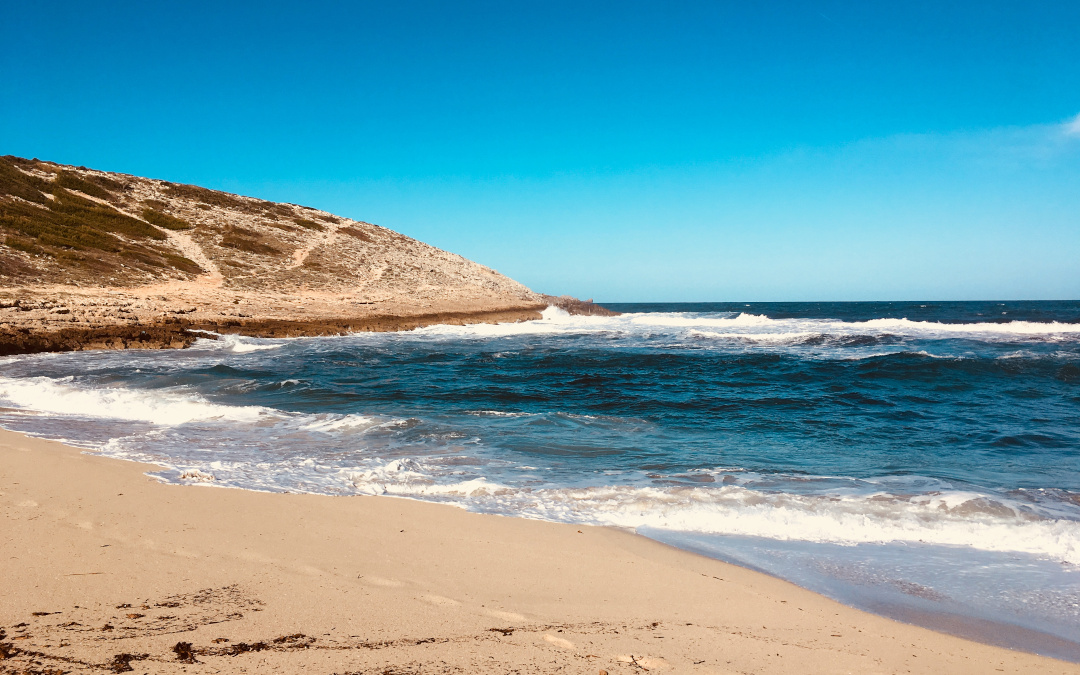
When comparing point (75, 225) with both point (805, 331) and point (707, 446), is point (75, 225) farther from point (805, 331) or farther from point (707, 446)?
point (805, 331)

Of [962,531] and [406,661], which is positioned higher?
[406,661]

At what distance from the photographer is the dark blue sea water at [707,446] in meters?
4.75

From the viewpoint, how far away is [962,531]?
5367 millimetres

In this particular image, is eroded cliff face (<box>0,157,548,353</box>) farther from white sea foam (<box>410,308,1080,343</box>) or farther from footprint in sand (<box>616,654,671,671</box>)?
footprint in sand (<box>616,654,671,671</box>)

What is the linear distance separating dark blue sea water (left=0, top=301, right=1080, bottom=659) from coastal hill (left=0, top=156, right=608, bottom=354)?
5389 mm

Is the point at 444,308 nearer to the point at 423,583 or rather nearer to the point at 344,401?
the point at 344,401

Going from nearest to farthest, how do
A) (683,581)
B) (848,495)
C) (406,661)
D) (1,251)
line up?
(406,661)
(683,581)
(848,495)
(1,251)

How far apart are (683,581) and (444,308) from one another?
120 feet

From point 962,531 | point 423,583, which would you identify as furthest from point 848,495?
point 423,583

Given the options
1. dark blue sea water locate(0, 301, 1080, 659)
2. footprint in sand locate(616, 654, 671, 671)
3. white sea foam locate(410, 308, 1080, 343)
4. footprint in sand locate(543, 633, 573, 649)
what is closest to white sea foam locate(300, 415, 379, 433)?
dark blue sea water locate(0, 301, 1080, 659)

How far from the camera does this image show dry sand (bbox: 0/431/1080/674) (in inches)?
106

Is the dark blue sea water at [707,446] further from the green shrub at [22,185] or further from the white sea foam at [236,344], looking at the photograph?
the green shrub at [22,185]

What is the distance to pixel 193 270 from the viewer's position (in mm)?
34719

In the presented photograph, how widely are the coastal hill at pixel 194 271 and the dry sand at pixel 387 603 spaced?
18068 mm
